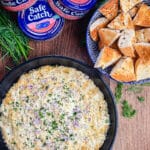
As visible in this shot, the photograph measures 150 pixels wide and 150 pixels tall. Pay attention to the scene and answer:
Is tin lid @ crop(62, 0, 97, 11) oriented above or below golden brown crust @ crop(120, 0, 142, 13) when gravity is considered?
above

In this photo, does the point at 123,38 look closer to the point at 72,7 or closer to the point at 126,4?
the point at 126,4

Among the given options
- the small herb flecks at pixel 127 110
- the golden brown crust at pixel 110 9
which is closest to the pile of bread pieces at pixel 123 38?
the golden brown crust at pixel 110 9

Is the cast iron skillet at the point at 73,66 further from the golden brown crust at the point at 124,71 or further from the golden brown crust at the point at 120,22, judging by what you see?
the golden brown crust at the point at 120,22

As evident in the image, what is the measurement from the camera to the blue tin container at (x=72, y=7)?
2422 mm

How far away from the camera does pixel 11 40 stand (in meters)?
2.58

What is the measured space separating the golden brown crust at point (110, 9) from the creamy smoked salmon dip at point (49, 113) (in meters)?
0.31

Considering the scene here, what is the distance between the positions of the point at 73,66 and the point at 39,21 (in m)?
0.26

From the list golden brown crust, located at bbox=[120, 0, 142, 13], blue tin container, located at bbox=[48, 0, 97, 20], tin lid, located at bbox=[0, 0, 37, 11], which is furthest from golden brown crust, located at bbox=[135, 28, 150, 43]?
tin lid, located at bbox=[0, 0, 37, 11]

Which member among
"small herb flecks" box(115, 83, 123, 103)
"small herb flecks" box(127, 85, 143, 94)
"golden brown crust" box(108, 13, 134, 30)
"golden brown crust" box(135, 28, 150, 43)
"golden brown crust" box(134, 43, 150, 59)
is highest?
"golden brown crust" box(108, 13, 134, 30)

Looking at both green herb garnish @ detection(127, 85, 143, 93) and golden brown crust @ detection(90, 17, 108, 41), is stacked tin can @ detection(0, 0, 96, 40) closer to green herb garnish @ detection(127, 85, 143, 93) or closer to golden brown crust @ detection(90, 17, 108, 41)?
golden brown crust @ detection(90, 17, 108, 41)

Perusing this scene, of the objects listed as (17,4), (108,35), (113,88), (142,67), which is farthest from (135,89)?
(17,4)

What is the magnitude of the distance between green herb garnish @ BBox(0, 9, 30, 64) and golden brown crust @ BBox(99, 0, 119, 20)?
0.39m

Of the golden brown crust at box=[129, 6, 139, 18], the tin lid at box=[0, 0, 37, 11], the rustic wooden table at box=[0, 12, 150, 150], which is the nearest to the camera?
the tin lid at box=[0, 0, 37, 11]

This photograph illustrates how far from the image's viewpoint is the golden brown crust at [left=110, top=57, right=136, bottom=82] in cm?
247
